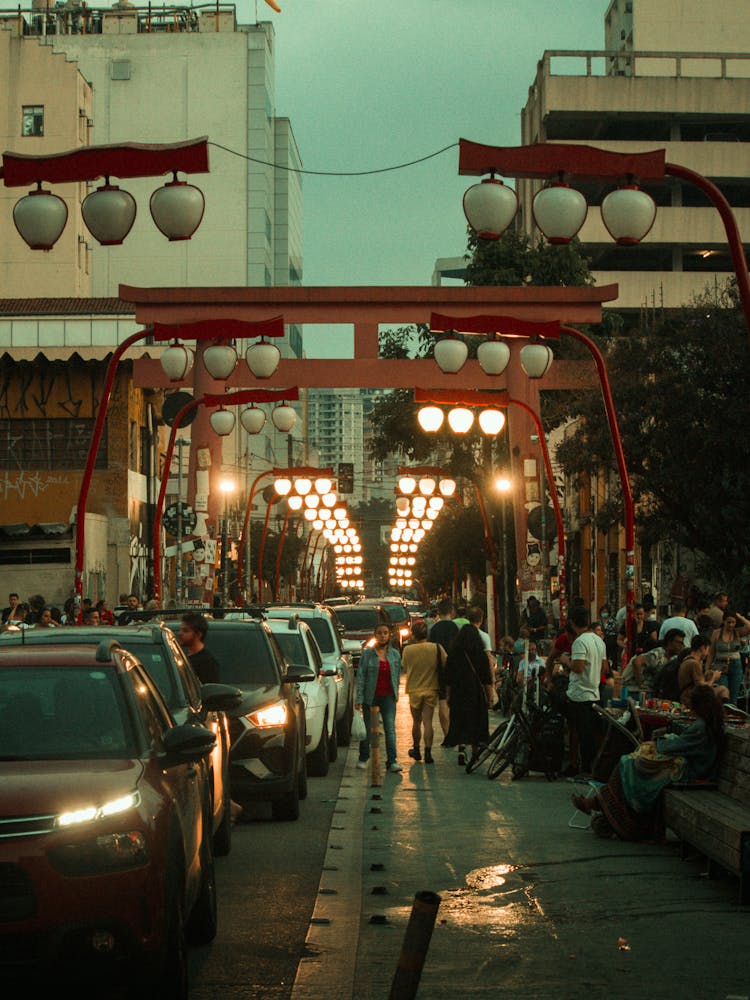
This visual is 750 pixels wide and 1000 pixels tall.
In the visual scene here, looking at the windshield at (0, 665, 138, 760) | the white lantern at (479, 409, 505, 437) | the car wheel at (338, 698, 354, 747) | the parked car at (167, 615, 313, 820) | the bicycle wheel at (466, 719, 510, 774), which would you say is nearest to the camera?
the windshield at (0, 665, 138, 760)

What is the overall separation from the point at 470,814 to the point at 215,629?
2.98 m

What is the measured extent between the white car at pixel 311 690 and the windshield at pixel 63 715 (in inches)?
398

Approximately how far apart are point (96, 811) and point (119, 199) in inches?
258

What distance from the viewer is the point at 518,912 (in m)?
9.59

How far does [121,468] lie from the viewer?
60531 mm

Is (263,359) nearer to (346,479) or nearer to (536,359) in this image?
(536,359)

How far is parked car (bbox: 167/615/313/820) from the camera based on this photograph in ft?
47.2

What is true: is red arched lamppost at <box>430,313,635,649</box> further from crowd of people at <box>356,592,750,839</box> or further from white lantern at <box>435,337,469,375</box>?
white lantern at <box>435,337,469,375</box>

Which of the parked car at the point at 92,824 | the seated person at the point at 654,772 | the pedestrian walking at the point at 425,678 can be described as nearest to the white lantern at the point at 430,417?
the pedestrian walking at the point at 425,678

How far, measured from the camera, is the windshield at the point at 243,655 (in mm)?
15328

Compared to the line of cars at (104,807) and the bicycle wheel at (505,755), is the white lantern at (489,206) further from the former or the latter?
the bicycle wheel at (505,755)

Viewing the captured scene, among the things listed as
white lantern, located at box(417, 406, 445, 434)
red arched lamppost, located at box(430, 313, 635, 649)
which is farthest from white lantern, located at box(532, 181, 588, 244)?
white lantern, located at box(417, 406, 445, 434)

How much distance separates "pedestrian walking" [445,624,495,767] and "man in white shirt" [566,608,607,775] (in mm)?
1702

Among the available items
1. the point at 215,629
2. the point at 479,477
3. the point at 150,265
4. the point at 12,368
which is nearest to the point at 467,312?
the point at 215,629
